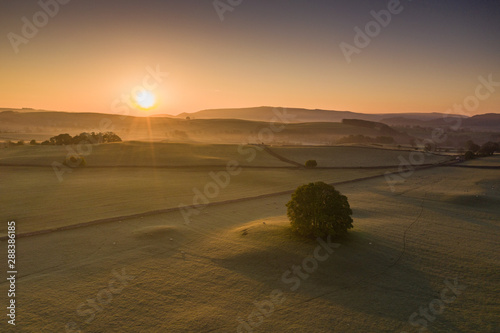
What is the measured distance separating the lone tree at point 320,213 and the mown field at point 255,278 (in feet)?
2.52

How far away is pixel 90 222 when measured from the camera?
1872 cm

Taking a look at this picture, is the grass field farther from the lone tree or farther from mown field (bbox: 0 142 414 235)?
the lone tree

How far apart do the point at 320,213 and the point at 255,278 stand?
4.78 meters

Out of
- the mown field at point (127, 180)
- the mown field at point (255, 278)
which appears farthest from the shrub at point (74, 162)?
the mown field at point (255, 278)

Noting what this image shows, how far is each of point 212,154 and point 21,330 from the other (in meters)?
52.6

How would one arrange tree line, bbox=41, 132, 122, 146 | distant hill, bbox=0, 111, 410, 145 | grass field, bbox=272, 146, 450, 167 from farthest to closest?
distant hill, bbox=0, 111, 410, 145
tree line, bbox=41, 132, 122, 146
grass field, bbox=272, 146, 450, 167

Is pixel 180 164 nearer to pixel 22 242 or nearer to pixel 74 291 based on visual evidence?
pixel 22 242

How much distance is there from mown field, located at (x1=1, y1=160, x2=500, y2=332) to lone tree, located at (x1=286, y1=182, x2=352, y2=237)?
2.52 feet

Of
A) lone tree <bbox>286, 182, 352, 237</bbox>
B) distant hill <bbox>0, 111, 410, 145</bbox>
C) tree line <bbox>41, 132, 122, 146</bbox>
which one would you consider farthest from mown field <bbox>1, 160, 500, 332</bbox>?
distant hill <bbox>0, 111, 410, 145</bbox>

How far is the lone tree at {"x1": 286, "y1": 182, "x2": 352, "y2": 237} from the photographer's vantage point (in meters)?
13.9

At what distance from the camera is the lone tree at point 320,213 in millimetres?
13938

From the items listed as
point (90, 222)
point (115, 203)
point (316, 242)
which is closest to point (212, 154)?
point (115, 203)

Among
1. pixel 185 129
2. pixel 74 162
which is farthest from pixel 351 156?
pixel 185 129

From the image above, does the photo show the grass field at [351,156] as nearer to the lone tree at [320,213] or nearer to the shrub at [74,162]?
the shrub at [74,162]
